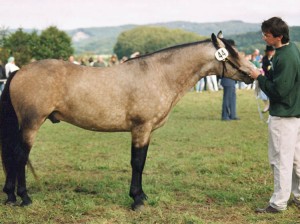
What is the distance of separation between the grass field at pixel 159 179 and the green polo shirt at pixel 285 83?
142 cm

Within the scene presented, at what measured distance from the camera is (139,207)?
653 cm

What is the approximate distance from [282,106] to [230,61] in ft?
3.41

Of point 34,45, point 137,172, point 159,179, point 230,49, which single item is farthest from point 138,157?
point 34,45

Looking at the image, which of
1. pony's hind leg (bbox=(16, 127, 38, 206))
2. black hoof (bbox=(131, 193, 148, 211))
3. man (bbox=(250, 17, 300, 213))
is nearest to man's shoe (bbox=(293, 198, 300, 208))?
man (bbox=(250, 17, 300, 213))

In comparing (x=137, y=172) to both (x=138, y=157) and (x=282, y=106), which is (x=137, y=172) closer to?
(x=138, y=157)

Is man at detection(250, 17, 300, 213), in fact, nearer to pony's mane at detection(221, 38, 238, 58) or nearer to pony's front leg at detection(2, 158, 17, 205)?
pony's mane at detection(221, 38, 238, 58)

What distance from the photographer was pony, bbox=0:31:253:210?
21.1ft

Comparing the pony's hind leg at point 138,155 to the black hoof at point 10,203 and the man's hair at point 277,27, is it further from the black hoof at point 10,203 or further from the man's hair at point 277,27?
the man's hair at point 277,27

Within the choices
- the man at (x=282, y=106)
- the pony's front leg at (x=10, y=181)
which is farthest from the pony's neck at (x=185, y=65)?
the pony's front leg at (x=10, y=181)

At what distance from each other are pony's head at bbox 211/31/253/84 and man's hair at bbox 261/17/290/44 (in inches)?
28.0

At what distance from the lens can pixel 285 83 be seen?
5887 mm

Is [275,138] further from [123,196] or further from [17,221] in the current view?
[17,221]

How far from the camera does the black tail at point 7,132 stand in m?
6.65

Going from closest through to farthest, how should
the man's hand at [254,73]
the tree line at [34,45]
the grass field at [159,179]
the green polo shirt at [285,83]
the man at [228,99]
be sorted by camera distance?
the green polo shirt at [285,83] < the grass field at [159,179] < the man's hand at [254,73] < the man at [228,99] < the tree line at [34,45]
